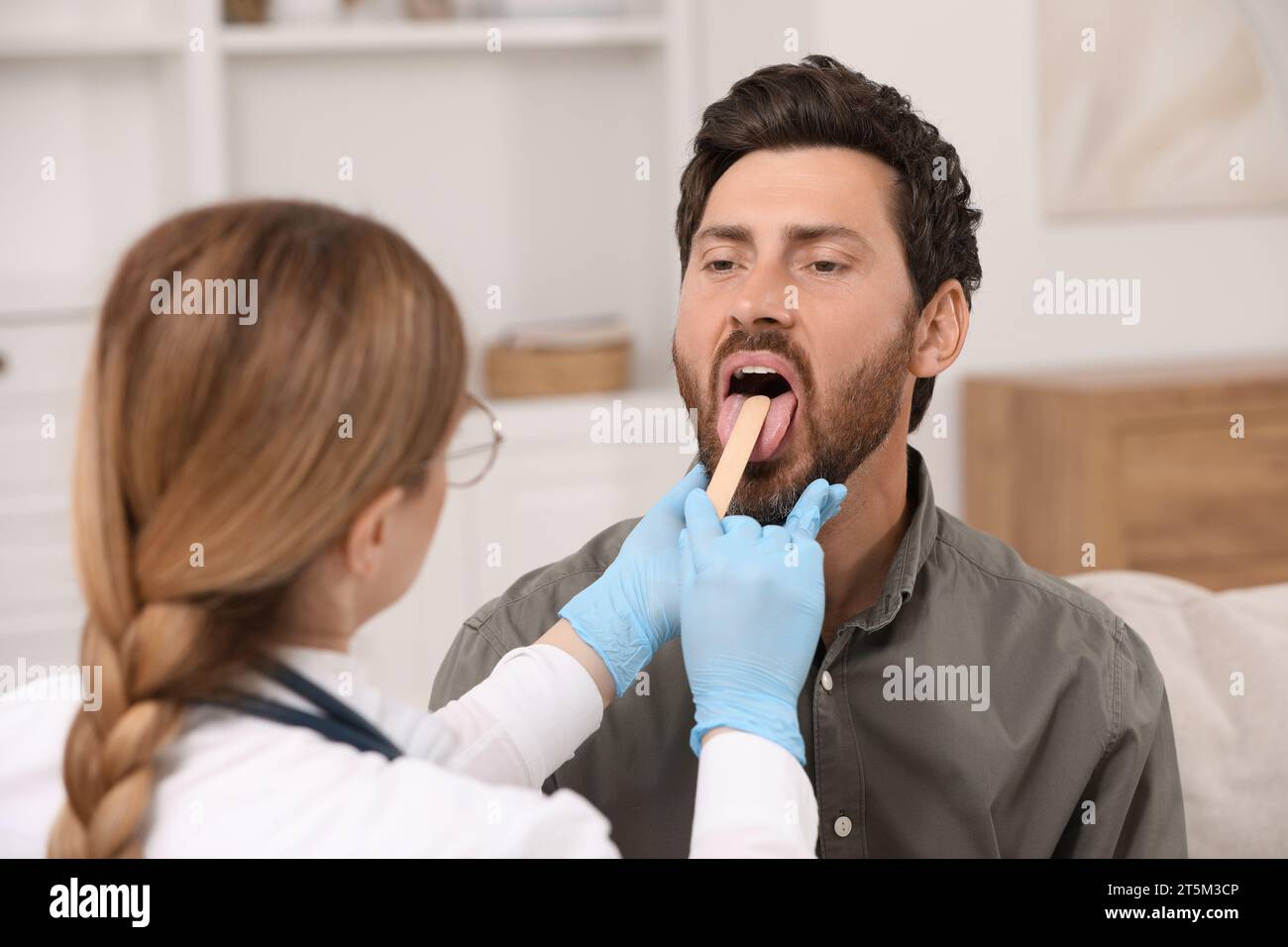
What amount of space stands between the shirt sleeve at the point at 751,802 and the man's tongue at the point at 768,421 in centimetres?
50

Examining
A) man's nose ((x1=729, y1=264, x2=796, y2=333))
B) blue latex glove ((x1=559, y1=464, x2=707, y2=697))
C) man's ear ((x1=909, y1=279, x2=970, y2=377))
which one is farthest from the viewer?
man's ear ((x1=909, y1=279, x2=970, y2=377))

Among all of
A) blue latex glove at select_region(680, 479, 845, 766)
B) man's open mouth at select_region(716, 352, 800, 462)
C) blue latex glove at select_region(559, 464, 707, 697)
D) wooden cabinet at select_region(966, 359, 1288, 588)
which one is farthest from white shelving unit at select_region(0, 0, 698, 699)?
blue latex glove at select_region(680, 479, 845, 766)

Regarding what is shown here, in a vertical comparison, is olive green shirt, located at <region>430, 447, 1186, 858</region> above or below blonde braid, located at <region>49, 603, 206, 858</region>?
below

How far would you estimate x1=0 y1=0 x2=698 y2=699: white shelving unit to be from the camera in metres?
3.31

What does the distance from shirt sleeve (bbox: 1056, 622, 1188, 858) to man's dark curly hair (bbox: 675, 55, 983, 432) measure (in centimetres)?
50

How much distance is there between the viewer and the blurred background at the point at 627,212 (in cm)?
320

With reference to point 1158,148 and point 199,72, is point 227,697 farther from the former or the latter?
point 1158,148

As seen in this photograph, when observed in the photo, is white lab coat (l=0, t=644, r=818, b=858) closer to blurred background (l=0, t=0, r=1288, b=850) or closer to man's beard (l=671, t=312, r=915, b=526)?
man's beard (l=671, t=312, r=915, b=526)

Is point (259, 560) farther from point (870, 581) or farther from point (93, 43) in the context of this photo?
point (93, 43)

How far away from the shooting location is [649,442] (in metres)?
3.49

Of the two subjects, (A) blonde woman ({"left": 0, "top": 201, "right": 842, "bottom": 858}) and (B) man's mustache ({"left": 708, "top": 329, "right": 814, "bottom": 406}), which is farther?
(B) man's mustache ({"left": 708, "top": 329, "right": 814, "bottom": 406})

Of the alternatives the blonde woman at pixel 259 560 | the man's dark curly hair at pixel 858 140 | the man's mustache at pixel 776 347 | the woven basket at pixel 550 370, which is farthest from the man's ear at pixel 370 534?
the woven basket at pixel 550 370

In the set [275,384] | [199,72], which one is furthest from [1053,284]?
[275,384]

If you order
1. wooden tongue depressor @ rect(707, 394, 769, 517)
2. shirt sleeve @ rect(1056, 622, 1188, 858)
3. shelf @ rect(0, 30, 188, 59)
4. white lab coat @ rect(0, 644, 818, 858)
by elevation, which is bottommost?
shirt sleeve @ rect(1056, 622, 1188, 858)
